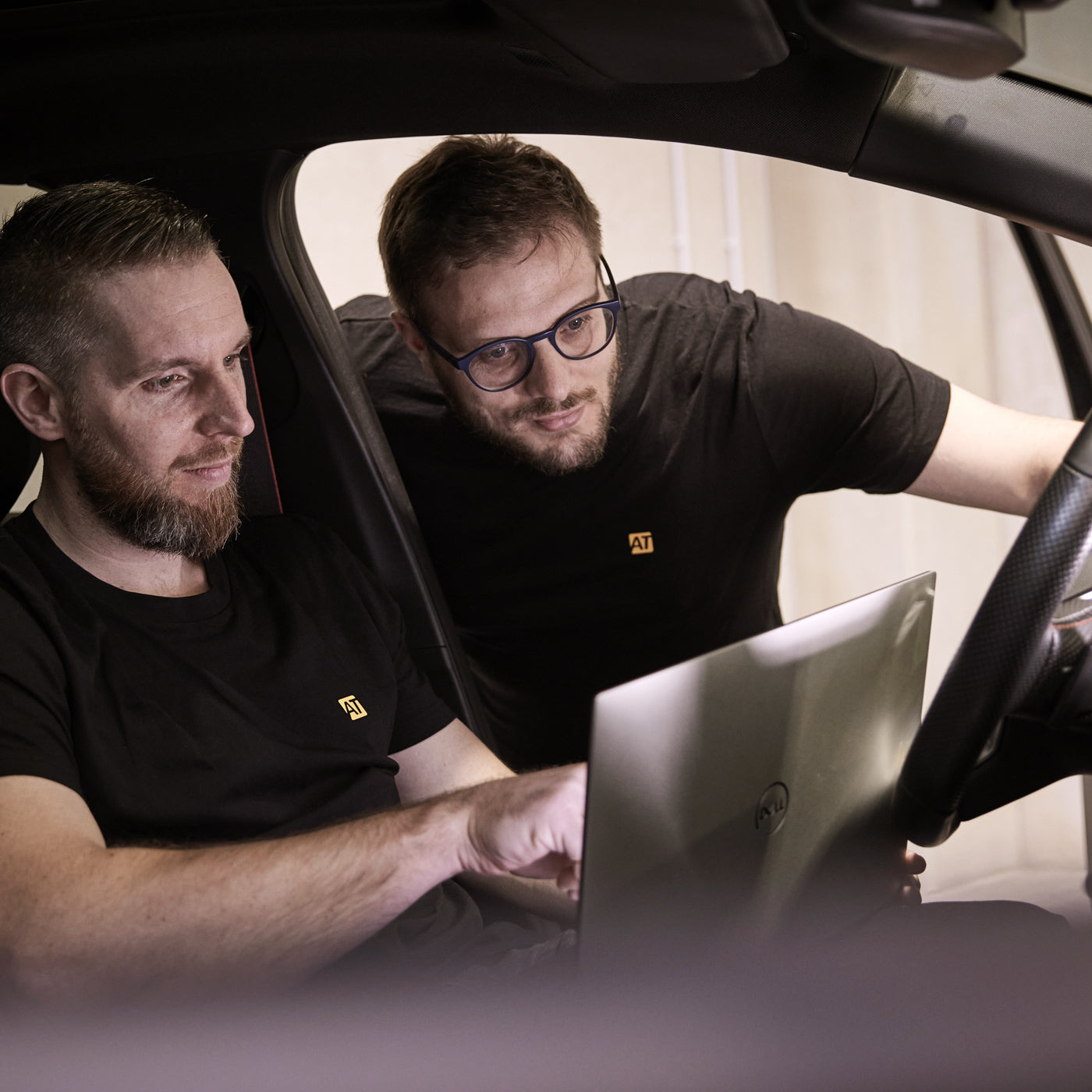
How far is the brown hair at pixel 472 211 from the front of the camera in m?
1.37

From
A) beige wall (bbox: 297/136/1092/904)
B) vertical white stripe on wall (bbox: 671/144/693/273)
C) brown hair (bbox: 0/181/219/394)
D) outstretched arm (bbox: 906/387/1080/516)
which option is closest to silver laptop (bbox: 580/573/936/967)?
outstretched arm (bbox: 906/387/1080/516)

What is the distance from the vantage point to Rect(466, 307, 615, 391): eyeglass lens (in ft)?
4.55

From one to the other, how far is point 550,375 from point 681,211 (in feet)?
6.36

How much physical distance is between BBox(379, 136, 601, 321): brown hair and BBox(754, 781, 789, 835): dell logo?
2.60ft

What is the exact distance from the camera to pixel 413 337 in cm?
151

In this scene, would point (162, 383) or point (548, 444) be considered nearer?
point (162, 383)

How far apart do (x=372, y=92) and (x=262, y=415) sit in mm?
403

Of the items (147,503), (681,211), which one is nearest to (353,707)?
(147,503)

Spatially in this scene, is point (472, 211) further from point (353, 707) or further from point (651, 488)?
point (353, 707)

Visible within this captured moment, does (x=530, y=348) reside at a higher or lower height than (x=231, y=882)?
higher

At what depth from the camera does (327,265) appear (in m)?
2.45

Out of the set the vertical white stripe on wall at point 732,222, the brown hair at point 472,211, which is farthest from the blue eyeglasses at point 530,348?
the vertical white stripe on wall at point 732,222

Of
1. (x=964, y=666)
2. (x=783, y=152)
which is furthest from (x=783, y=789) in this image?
(x=783, y=152)

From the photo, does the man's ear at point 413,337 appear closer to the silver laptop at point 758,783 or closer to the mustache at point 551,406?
the mustache at point 551,406
